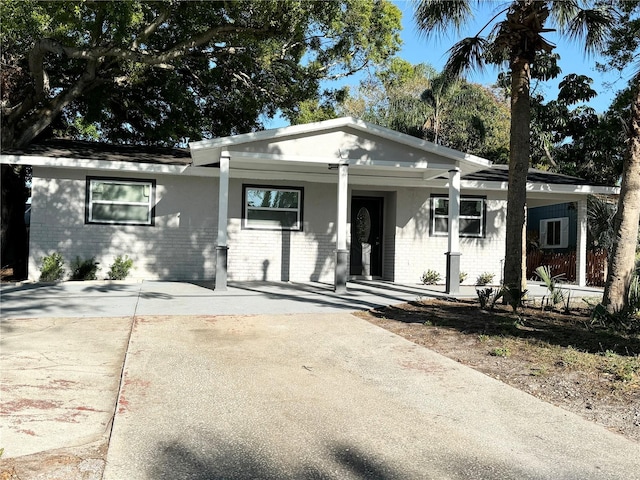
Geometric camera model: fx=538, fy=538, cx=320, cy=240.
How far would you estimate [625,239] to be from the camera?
801cm

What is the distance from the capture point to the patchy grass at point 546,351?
15.9 ft

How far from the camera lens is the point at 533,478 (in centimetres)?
330

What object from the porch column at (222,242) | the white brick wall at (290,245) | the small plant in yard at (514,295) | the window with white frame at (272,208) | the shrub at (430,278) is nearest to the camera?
the small plant in yard at (514,295)

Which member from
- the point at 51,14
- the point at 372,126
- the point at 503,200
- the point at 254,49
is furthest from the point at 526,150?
the point at 51,14

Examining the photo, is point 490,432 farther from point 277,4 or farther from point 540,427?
point 277,4

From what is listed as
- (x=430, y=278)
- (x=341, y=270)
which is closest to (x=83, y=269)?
(x=341, y=270)

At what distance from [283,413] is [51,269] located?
35.1ft

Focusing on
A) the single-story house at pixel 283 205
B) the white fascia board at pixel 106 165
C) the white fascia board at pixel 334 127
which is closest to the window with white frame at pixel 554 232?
the single-story house at pixel 283 205

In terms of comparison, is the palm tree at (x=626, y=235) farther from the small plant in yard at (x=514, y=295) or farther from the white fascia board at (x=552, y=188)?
the white fascia board at (x=552, y=188)

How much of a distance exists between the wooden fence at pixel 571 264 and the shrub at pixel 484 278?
1984mm

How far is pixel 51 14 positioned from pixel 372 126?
753 centimetres

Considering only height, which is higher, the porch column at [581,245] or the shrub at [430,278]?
the porch column at [581,245]

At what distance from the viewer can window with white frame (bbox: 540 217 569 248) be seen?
2212 centimetres

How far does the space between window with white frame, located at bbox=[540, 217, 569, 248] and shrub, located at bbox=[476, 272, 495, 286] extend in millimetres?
8075
